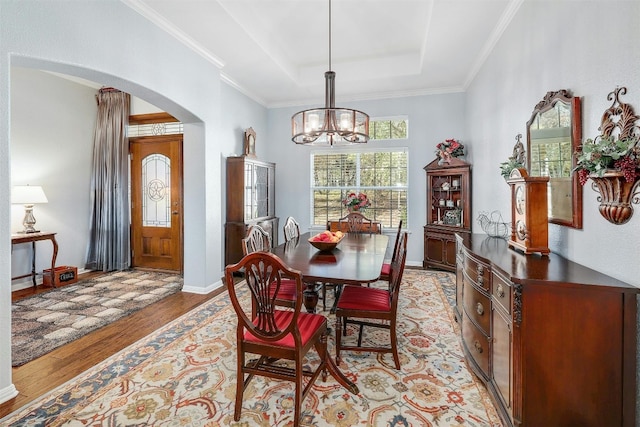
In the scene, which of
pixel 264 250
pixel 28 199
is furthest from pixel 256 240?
pixel 28 199

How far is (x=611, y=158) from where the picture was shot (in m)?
1.56

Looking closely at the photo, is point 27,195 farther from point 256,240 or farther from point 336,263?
point 336,263

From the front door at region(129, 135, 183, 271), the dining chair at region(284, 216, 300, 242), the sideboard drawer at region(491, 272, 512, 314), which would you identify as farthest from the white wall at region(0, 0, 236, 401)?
the sideboard drawer at region(491, 272, 512, 314)

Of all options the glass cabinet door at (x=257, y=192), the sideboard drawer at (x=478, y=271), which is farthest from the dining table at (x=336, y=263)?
the glass cabinet door at (x=257, y=192)

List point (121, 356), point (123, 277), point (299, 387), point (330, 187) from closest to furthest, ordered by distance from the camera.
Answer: point (299, 387), point (121, 356), point (123, 277), point (330, 187)

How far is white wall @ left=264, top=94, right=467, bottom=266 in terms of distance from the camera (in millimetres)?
5348

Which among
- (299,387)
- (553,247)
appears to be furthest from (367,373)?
(553,247)

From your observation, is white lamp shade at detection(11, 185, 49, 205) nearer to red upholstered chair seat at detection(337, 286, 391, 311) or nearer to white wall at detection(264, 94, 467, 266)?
white wall at detection(264, 94, 467, 266)

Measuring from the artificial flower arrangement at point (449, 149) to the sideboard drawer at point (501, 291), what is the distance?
11.1 feet

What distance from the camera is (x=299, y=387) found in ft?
5.79

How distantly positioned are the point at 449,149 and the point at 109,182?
18.3 ft

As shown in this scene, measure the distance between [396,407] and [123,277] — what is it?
463cm

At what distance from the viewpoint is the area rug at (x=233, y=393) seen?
1.85 m

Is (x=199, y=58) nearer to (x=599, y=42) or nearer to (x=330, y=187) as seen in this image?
(x=330, y=187)
